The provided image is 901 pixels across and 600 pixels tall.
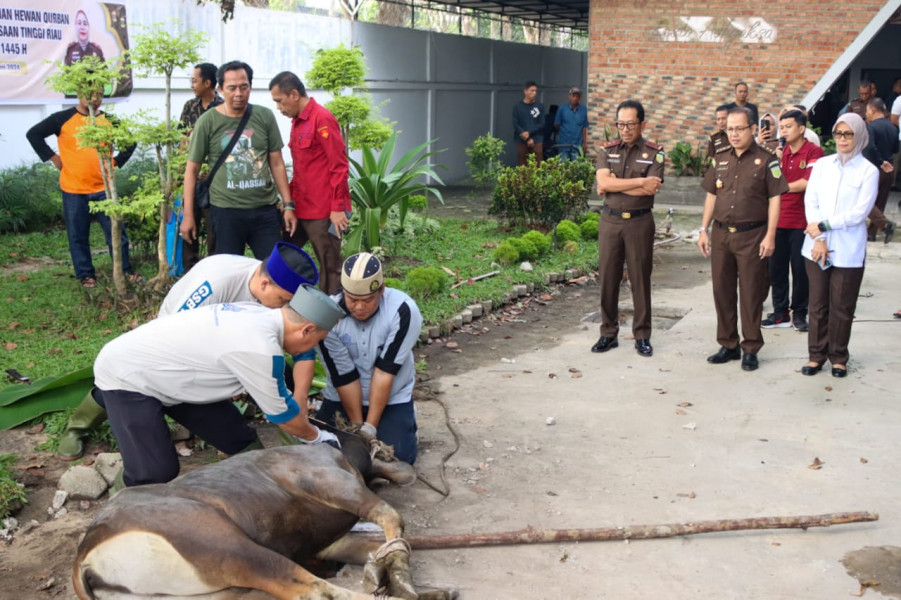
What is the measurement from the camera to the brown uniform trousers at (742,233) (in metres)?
6.93

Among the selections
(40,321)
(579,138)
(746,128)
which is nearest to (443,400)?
(746,128)

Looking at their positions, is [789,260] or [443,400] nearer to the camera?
[443,400]

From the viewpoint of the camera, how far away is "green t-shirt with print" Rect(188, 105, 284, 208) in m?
6.84

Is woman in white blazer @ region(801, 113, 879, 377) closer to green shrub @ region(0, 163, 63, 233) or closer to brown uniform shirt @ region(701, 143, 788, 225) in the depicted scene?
brown uniform shirt @ region(701, 143, 788, 225)

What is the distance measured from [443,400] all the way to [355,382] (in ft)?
4.51

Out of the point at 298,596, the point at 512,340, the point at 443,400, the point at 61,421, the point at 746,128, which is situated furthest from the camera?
the point at 512,340

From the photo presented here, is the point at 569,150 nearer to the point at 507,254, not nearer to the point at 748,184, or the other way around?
the point at 507,254

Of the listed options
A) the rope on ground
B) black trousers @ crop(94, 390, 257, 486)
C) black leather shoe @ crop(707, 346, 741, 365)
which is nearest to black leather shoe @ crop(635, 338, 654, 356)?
black leather shoe @ crop(707, 346, 741, 365)

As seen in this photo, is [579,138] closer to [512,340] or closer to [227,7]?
[227,7]

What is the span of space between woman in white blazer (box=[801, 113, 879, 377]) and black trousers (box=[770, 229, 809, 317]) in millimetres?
1080

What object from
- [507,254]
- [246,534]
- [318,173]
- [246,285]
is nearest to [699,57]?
[507,254]

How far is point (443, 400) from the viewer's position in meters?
6.39

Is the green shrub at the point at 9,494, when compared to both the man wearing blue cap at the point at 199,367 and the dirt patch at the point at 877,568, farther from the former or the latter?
the dirt patch at the point at 877,568

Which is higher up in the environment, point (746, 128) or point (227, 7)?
point (227, 7)
